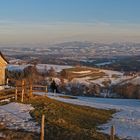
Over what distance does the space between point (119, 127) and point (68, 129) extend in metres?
5.20

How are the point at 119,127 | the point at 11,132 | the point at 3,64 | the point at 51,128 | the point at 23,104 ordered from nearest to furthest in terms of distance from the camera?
the point at 11,132, the point at 51,128, the point at 119,127, the point at 23,104, the point at 3,64

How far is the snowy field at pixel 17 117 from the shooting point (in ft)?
72.9

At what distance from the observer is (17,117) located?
24.5 m

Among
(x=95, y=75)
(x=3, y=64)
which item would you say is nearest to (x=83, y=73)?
(x=95, y=75)

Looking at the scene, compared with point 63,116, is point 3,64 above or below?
above

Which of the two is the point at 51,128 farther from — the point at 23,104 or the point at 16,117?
the point at 23,104

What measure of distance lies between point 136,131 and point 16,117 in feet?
24.0

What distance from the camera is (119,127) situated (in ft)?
87.9

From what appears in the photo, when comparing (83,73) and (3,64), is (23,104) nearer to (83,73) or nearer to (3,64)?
(3,64)

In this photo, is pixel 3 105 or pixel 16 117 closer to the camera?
pixel 16 117

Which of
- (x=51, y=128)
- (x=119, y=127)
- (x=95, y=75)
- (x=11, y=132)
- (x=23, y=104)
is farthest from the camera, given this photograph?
(x=95, y=75)

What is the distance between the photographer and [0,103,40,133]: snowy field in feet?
72.9

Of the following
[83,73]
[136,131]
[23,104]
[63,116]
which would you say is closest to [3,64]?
[23,104]

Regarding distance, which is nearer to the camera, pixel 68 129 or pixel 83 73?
pixel 68 129
